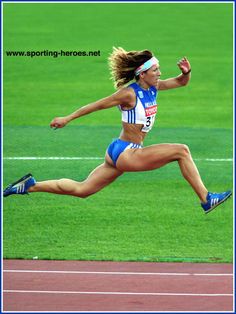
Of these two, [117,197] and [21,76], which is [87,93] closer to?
[21,76]

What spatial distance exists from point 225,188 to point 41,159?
13.9 feet

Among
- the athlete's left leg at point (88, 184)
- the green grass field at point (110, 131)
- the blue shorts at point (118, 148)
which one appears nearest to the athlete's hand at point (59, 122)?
the blue shorts at point (118, 148)

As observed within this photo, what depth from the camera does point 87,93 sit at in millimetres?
30594

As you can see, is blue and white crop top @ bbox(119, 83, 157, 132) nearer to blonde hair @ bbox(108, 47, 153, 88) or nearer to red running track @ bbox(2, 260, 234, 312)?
blonde hair @ bbox(108, 47, 153, 88)

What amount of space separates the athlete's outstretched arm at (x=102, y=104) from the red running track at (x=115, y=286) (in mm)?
2582

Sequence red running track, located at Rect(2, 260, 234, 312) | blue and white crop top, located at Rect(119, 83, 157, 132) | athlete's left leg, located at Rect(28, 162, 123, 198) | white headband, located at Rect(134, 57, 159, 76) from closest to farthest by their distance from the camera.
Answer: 1. blue and white crop top, located at Rect(119, 83, 157, 132)
2. white headband, located at Rect(134, 57, 159, 76)
3. athlete's left leg, located at Rect(28, 162, 123, 198)
4. red running track, located at Rect(2, 260, 234, 312)

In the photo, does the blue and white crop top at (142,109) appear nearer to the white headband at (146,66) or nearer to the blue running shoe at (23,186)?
the white headband at (146,66)

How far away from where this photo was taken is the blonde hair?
12.7m

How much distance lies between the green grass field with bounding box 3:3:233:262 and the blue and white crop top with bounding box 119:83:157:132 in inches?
149

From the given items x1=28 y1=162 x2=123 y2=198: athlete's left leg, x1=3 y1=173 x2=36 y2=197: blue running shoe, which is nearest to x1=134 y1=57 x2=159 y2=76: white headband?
x1=28 y1=162 x2=123 y2=198: athlete's left leg

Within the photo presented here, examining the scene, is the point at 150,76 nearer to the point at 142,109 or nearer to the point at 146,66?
the point at 146,66

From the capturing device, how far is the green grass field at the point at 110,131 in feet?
55.5

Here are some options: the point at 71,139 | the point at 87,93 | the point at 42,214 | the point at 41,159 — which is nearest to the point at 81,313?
the point at 42,214

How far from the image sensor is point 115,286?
14344mm
